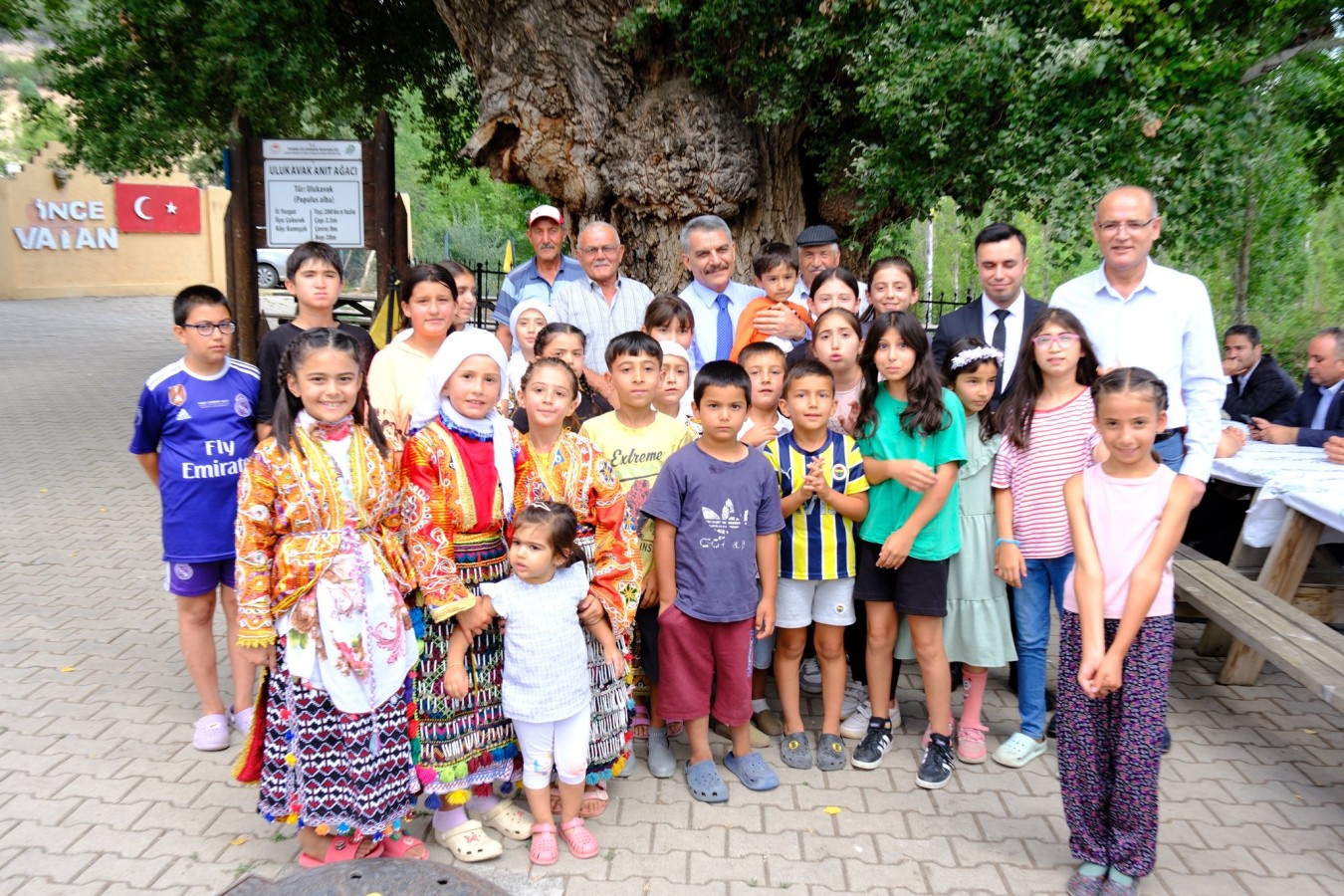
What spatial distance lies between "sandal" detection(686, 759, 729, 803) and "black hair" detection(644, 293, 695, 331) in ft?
6.08

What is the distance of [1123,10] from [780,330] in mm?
3133

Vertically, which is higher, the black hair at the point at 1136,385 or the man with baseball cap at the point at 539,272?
the man with baseball cap at the point at 539,272

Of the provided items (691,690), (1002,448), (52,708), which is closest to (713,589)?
(691,690)

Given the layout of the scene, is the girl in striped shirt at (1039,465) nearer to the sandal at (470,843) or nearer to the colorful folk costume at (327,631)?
the sandal at (470,843)

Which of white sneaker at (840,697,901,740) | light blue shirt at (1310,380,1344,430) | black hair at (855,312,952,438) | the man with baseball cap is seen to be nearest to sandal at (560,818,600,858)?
white sneaker at (840,697,901,740)

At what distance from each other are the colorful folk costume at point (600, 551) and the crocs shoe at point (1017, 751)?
1.52 m

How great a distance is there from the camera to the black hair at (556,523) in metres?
3.02

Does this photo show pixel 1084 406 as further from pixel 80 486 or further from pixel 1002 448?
pixel 80 486

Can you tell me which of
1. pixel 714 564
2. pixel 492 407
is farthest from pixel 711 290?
pixel 492 407

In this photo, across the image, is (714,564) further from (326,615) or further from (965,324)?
(965,324)

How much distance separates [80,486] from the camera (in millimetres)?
7801

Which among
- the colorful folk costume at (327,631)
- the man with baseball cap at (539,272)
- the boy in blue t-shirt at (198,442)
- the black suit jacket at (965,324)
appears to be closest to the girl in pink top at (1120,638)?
the black suit jacket at (965,324)

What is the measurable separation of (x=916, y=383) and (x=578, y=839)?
6.51ft

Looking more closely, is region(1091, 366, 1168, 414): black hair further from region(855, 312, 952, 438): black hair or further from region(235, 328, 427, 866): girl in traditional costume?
region(235, 328, 427, 866): girl in traditional costume
